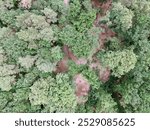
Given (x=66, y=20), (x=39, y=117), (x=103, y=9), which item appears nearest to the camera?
(x=39, y=117)

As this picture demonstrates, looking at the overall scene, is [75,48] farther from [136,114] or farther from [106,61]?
[136,114]

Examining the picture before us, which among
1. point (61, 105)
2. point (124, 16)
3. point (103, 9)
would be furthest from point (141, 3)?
point (61, 105)

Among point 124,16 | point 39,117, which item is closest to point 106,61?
point 124,16

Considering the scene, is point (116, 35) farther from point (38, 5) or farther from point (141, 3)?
point (38, 5)

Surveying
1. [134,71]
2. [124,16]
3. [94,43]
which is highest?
[124,16]

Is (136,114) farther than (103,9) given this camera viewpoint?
No

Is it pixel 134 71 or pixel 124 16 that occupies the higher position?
pixel 124 16

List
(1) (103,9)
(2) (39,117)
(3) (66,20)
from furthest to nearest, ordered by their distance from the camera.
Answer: (1) (103,9) → (3) (66,20) → (2) (39,117)
